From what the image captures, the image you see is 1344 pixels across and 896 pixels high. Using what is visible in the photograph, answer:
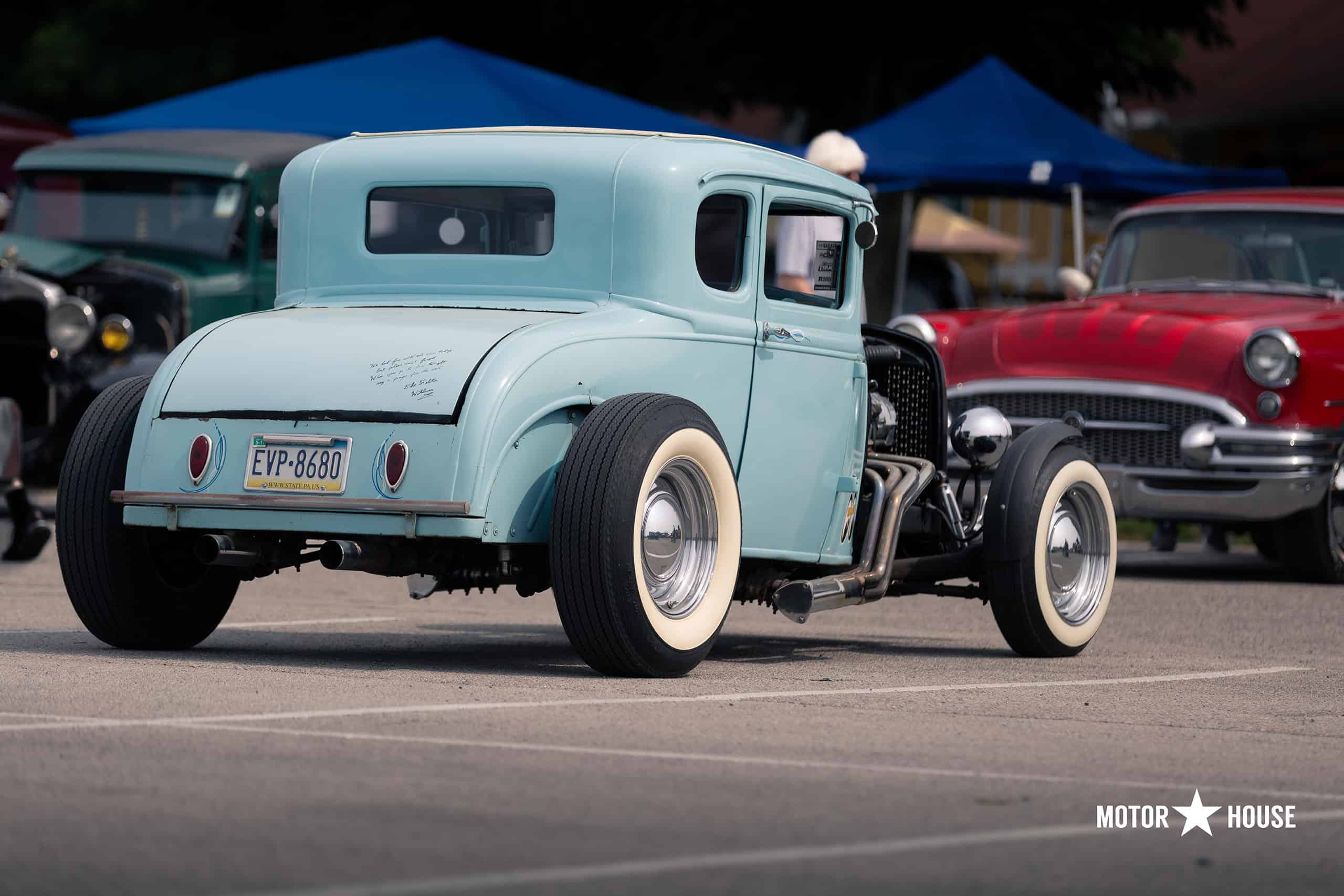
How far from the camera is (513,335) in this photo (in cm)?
684

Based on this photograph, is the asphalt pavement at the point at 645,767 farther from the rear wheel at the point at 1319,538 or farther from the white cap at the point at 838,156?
the rear wheel at the point at 1319,538

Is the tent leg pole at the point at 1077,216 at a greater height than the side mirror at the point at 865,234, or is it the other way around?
the tent leg pole at the point at 1077,216

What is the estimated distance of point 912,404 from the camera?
28.8 ft

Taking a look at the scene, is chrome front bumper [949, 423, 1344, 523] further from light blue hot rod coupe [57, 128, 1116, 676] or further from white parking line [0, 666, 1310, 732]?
white parking line [0, 666, 1310, 732]

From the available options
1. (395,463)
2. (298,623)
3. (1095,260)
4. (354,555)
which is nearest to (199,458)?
(354,555)

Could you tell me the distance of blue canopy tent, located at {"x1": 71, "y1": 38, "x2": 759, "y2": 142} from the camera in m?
16.1

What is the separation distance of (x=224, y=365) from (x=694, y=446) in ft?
4.64

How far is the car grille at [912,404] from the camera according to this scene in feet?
28.5

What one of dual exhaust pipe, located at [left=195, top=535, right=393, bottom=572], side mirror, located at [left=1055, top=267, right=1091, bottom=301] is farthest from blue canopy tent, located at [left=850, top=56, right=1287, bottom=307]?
dual exhaust pipe, located at [left=195, top=535, right=393, bottom=572]

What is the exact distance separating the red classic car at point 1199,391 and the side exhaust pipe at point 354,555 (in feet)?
17.3

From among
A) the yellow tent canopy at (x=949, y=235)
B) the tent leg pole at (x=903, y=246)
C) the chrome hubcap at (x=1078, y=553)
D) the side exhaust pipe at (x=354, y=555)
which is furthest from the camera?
the yellow tent canopy at (x=949, y=235)

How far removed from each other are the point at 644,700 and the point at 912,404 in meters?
2.68

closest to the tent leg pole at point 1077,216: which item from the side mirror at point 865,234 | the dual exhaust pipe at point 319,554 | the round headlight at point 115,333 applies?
the round headlight at point 115,333

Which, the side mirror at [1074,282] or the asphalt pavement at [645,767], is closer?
the asphalt pavement at [645,767]
